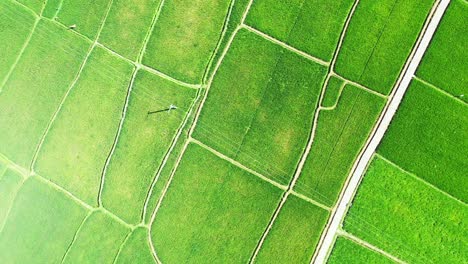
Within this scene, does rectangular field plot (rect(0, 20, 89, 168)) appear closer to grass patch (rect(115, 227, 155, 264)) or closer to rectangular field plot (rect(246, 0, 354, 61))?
grass patch (rect(115, 227, 155, 264))

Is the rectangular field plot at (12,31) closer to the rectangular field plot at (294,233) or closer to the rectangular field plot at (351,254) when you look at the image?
the rectangular field plot at (294,233)

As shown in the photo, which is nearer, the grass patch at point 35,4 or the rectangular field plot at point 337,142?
the rectangular field plot at point 337,142

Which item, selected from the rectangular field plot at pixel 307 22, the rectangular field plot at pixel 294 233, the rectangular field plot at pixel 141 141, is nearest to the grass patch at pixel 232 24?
the rectangular field plot at pixel 307 22

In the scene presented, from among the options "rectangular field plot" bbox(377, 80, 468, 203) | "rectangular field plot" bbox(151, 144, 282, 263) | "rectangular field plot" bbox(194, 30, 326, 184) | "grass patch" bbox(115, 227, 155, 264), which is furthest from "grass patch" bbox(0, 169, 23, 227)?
"rectangular field plot" bbox(377, 80, 468, 203)

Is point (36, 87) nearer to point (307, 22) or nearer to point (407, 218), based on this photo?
point (307, 22)

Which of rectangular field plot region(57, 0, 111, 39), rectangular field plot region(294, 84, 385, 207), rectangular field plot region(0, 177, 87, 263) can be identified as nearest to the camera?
rectangular field plot region(294, 84, 385, 207)

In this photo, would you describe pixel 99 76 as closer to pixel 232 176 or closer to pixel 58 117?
pixel 58 117

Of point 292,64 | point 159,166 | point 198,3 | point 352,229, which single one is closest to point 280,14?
point 292,64
